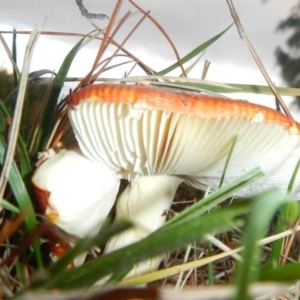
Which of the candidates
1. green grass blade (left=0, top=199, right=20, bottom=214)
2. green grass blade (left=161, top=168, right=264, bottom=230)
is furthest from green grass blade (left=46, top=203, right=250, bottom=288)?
green grass blade (left=0, top=199, right=20, bottom=214)

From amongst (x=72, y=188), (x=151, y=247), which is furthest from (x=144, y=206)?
(x=151, y=247)

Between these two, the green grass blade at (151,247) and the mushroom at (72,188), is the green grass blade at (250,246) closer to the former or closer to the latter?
the green grass blade at (151,247)

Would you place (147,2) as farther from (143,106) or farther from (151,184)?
(143,106)

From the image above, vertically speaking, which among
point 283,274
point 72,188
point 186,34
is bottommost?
point 283,274

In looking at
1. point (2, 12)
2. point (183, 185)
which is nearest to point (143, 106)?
point (183, 185)

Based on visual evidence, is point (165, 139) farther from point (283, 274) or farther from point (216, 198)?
point (283, 274)

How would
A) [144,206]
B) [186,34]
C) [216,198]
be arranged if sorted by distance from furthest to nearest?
[186,34]
[144,206]
[216,198]

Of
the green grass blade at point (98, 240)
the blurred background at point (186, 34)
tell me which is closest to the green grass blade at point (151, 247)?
the green grass blade at point (98, 240)

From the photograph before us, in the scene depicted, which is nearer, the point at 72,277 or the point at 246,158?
the point at 72,277
